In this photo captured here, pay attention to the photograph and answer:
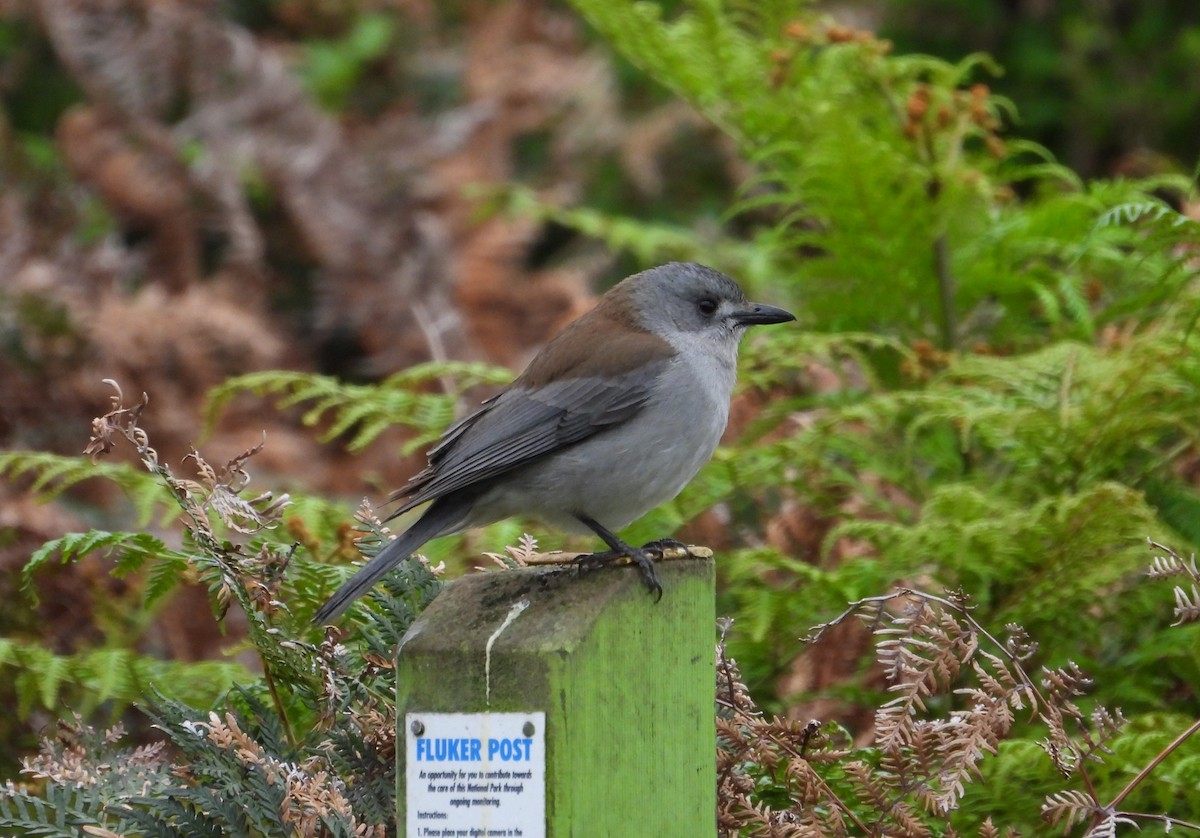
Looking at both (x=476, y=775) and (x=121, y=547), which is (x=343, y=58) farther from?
(x=476, y=775)

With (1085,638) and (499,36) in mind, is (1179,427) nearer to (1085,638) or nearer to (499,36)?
(1085,638)

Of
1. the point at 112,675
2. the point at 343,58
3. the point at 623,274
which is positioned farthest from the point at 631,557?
the point at 343,58

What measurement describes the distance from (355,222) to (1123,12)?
418 centimetres

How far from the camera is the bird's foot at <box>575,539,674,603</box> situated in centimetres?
255

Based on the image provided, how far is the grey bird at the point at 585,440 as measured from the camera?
3.21m

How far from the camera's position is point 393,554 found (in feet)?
9.14

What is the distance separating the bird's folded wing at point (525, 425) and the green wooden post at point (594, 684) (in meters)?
0.54

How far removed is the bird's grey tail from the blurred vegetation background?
192mm

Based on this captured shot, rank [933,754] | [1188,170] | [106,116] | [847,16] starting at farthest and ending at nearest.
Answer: [847,16] → [1188,170] → [106,116] → [933,754]

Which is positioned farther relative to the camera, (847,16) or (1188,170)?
(847,16)

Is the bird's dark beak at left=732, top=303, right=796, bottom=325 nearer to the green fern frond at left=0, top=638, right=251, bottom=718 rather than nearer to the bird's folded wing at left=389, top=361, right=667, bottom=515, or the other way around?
the bird's folded wing at left=389, top=361, right=667, bottom=515

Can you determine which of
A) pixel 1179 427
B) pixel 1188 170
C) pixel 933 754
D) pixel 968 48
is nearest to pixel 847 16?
pixel 968 48

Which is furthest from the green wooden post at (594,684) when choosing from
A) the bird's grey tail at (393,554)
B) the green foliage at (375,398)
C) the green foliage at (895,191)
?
the green foliage at (895,191)

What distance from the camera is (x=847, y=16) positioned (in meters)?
8.05
